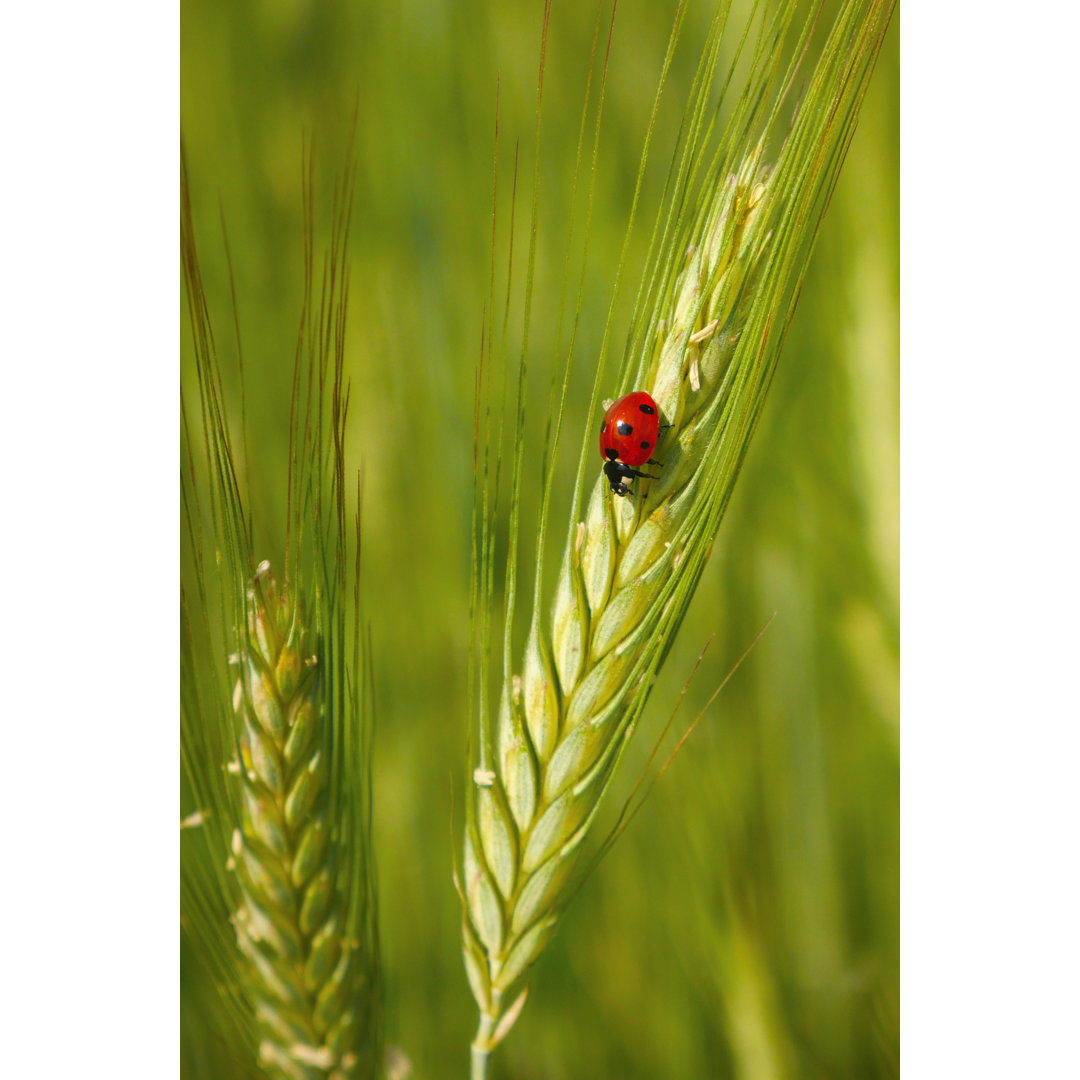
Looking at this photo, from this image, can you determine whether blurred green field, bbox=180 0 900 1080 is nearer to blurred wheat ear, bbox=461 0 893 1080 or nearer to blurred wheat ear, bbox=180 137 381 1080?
blurred wheat ear, bbox=180 137 381 1080

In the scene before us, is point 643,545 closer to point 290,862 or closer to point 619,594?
point 619,594

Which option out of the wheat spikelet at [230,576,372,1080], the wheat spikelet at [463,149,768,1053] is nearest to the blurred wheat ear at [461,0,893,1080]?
the wheat spikelet at [463,149,768,1053]

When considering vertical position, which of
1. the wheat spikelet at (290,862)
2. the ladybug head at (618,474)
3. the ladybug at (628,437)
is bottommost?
the wheat spikelet at (290,862)

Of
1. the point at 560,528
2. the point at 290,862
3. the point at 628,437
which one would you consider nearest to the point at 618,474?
the point at 628,437

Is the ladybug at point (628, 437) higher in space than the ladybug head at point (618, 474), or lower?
higher

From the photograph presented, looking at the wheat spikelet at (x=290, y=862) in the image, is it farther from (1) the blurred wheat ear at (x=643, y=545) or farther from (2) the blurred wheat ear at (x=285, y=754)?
(1) the blurred wheat ear at (x=643, y=545)

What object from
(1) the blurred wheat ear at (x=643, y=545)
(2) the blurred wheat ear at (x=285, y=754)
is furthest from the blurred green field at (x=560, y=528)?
(1) the blurred wheat ear at (x=643, y=545)

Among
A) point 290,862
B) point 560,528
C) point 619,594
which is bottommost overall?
point 290,862
